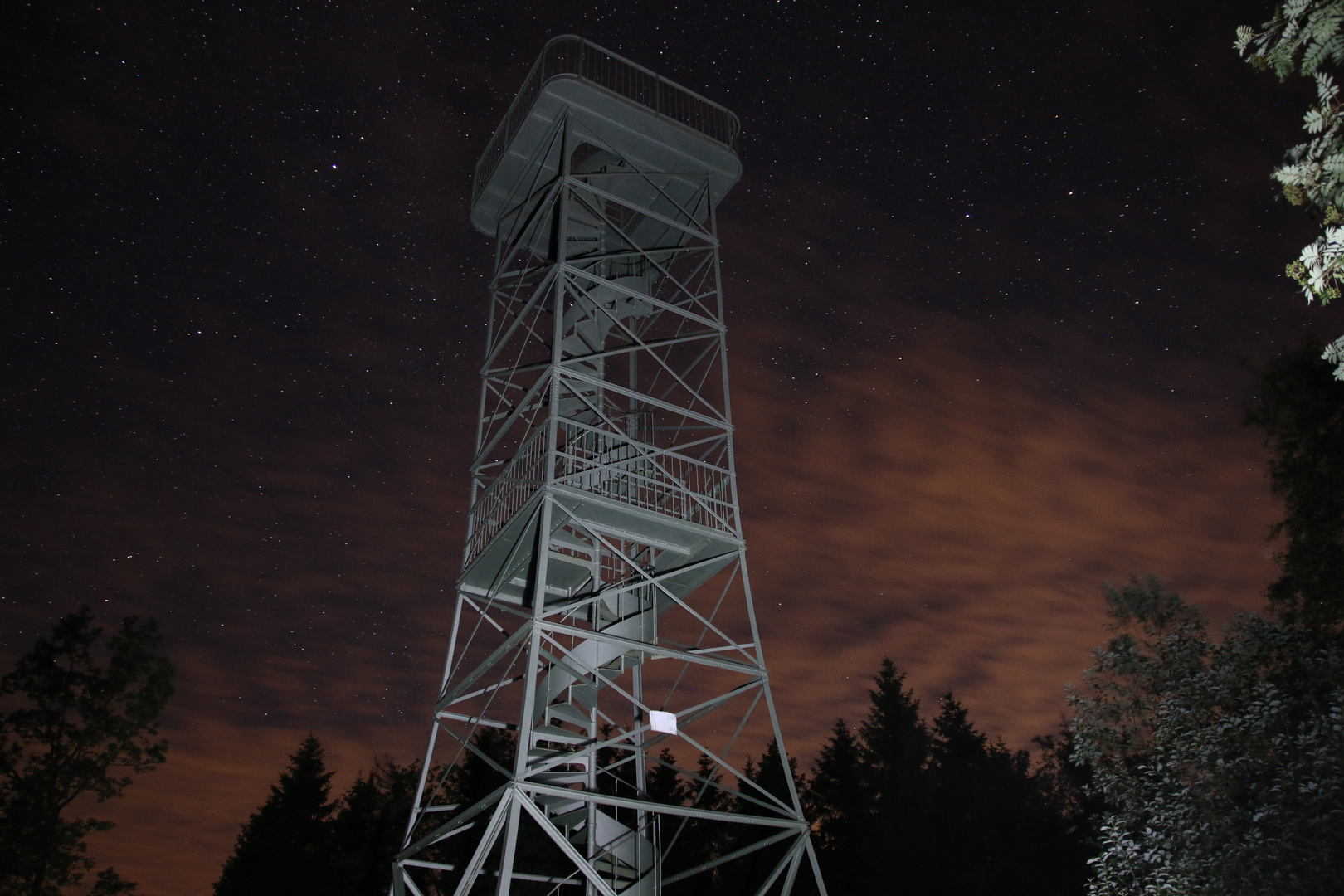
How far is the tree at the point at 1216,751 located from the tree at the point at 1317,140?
1247 cm

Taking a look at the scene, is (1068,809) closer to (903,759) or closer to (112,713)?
(903,759)

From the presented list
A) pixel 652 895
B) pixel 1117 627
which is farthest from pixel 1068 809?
pixel 652 895

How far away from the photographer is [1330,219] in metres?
5.50

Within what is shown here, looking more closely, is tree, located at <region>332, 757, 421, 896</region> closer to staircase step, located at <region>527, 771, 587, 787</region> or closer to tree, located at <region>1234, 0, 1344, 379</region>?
staircase step, located at <region>527, 771, 587, 787</region>

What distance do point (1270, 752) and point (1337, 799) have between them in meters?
→ 1.43

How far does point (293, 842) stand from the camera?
41.1m

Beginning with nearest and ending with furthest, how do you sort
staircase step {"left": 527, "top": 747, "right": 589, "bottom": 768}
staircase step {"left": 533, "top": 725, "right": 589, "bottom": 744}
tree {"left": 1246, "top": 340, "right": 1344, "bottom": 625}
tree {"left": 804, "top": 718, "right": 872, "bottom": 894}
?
staircase step {"left": 527, "top": 747, "right": 589, "bottom": 768}, staircase step {"left": 533, "top": 725, "right": 589, "bottom": 744}, tree {"left": 1246, "top": 340, "right": 1344, "bottom": 625}, tree {"left": 804, "top": 718, "right": 872, "bottom": 894}

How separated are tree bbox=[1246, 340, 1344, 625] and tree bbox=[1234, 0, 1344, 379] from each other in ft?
51.8

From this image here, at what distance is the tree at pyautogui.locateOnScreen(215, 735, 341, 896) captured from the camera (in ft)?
128

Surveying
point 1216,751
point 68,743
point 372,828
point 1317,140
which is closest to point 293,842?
point 372,828

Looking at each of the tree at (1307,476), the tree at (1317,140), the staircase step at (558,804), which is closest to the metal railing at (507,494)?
the staircase step at (558,804)

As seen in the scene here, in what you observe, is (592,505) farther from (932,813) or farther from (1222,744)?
(932,813)

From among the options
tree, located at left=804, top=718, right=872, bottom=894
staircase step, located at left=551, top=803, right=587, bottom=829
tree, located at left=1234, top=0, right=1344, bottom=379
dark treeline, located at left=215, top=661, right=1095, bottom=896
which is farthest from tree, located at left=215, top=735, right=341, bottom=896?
tree, located at left=1234, top=0, right=1344, bottom=379

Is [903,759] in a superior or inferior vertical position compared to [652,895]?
superior
